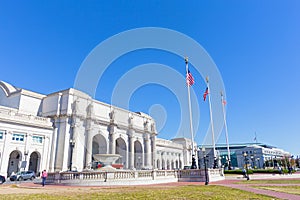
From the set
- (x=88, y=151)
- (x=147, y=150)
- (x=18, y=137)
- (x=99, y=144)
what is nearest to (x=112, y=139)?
(x=99, y=144)

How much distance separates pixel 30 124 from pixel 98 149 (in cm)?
2286

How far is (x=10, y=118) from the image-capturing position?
43.9m

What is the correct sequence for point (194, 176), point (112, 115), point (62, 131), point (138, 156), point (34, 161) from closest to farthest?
1. point (194, 176)
2. point (34, 161)
3. point (62, 131)
4. point (112, 115)
5. point (138, 156)

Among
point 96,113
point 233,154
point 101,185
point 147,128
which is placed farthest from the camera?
point 233,154

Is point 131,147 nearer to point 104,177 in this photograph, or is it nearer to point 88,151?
point 88,151

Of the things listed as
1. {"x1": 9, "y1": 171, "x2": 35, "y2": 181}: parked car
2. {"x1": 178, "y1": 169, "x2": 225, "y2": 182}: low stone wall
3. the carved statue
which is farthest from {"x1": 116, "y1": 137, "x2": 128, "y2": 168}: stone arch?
{"x1": 178, "y1": 169, "x2": 225, "y2": 182}: low stone wall

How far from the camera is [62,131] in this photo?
172 ft

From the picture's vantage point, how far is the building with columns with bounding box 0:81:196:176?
44.6 m

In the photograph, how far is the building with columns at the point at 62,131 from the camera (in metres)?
44.6

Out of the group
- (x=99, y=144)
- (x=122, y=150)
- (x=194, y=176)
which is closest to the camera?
(x=194, y=176)

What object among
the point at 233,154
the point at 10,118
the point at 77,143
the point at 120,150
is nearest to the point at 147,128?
the point at 120,150

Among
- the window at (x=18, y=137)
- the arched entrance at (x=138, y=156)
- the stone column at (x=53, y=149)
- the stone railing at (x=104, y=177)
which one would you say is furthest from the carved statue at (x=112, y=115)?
the stone railing at (x=104, y=177)

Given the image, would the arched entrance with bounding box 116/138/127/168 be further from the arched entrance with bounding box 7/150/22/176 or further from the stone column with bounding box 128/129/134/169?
the arched entrance with bounding box 7/150/22/176

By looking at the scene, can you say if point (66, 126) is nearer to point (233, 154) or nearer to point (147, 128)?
point (147, 128)
